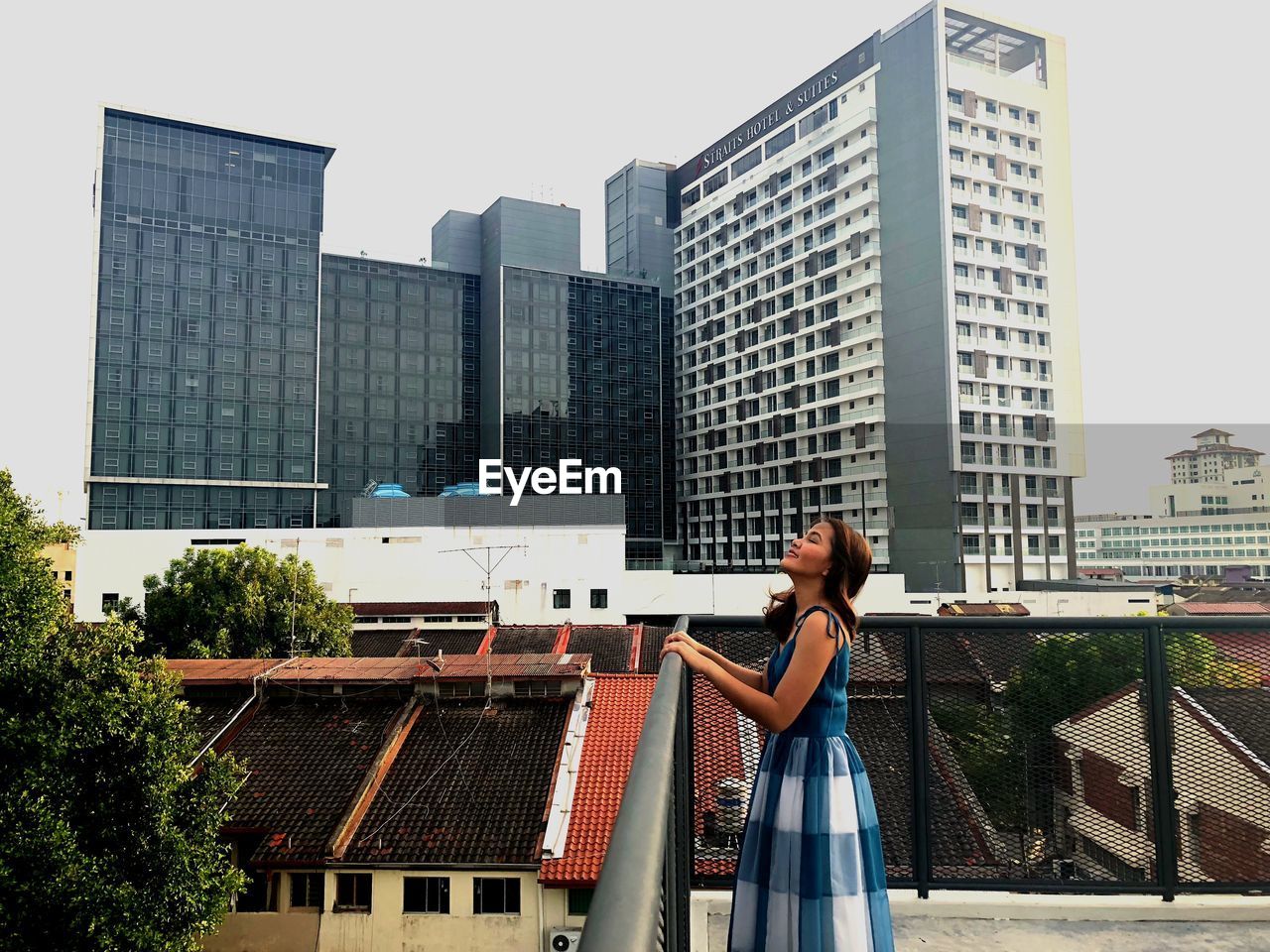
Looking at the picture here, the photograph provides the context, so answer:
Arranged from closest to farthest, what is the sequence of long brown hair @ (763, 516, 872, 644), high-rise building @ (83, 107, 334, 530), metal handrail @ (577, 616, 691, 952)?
metal handrail @ (577, 616, 691, 952)
long brown hair @ (763, 516, 872, 644)
high-rise building @ (83, 107, 334, 530)

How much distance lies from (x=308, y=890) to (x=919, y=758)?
12.6 meters

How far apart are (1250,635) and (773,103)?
213 feet

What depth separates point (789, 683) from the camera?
2.02m

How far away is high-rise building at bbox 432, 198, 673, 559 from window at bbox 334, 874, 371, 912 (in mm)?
53594

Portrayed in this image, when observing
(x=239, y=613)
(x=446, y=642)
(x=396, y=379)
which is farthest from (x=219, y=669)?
A: (x=396, y=379)

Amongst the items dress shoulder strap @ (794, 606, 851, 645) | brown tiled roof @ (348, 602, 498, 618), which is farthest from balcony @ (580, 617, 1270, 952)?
brown tiled roof @ (348, 602, 498, 618)

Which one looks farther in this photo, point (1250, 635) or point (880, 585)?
point (880, 585)

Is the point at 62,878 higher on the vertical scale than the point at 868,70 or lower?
lower

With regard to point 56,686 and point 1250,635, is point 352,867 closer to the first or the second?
point 56,686

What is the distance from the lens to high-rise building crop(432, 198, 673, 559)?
66.5m

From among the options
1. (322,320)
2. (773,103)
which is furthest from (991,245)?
(322,320)

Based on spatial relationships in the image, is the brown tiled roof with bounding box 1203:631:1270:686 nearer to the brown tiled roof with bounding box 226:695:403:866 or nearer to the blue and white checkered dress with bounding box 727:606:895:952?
the blue and white checkered dress with bounding box 727:606:895:952

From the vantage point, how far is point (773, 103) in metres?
61.4

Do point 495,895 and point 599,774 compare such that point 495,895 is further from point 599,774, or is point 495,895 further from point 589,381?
point 589,381
